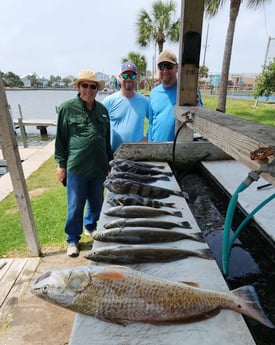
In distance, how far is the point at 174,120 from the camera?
173 inches

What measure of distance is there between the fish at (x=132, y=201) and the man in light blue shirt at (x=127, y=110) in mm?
2360

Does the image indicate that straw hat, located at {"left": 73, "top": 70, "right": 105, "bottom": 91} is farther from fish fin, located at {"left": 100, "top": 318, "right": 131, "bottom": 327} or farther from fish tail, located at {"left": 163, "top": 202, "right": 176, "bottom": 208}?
fish fin, located at {"left": 100, "top": 318, "right": 131, "bottom": 327}

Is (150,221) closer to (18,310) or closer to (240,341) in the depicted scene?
(240,341)

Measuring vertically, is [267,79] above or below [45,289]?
above

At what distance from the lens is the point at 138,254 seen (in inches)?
65.7

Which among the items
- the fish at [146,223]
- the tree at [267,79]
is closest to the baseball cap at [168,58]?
the fish at [146,223]

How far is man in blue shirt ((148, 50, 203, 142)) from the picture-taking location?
4.41 metres

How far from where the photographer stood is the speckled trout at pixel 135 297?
1232 mm

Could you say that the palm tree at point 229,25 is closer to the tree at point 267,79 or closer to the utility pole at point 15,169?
the tree at point 267,79

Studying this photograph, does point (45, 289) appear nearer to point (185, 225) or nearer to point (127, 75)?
point (185, 225)

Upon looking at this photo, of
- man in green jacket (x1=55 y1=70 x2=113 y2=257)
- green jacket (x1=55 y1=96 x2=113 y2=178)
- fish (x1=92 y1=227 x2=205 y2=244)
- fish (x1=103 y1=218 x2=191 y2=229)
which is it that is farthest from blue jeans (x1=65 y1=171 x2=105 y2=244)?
fish (x1=92 y1=227 x2=205 y2=244)

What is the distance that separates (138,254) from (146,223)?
0.42 metres

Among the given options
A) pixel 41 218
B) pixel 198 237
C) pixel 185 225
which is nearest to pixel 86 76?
pixel 185 225

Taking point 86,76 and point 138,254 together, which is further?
point 86,76
